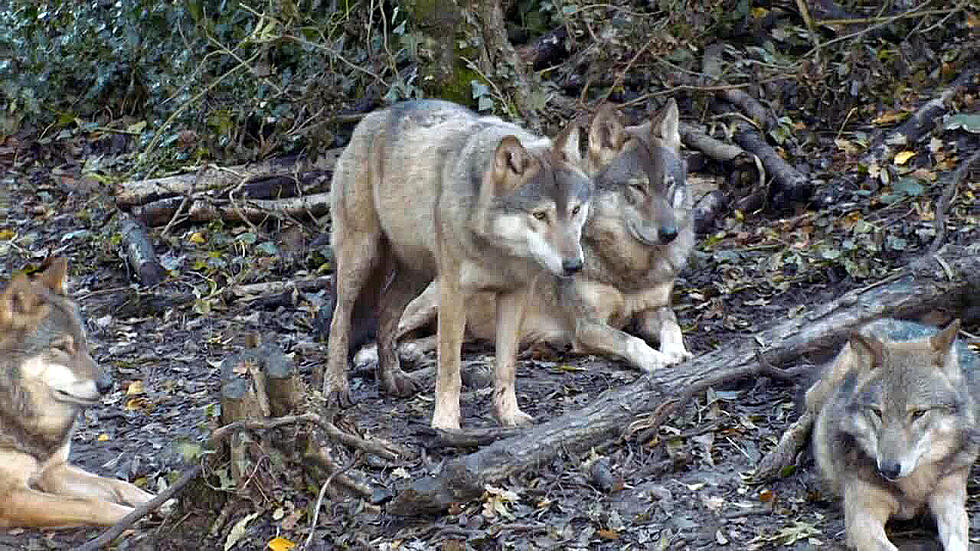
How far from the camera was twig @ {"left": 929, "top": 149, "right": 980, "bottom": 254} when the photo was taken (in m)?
7.80

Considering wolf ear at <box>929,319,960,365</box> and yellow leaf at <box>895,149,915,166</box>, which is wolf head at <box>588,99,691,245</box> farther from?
wolf ear at <box>929,319,960,365</box>

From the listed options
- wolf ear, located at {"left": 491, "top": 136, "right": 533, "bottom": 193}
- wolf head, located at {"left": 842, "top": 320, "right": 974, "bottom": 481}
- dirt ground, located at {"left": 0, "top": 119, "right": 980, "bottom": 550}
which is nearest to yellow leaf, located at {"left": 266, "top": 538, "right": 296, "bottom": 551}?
dirt ground, located at {"left": 0, "top": 119, "right": 980, "bottom": 550}

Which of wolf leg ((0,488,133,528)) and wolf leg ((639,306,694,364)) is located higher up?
wolf leg ((0,488,133,528))

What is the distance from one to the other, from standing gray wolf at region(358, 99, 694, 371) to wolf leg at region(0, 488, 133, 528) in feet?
7.33

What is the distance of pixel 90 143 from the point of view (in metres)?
12.9

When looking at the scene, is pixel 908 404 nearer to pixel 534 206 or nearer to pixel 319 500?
pixel 534 206

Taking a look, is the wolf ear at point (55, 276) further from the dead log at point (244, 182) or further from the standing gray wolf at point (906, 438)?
the dead log at point (244, 182)

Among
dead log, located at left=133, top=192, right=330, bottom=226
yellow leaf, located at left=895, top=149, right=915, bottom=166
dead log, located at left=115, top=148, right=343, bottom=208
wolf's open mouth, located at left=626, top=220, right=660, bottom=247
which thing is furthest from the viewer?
dead log, located at left=115, top=148, right=343, bottom=208

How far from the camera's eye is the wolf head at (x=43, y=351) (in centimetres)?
615

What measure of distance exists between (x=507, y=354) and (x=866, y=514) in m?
2.29

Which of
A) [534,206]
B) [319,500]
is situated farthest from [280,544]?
[534,206]

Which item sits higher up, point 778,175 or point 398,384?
point 778,175

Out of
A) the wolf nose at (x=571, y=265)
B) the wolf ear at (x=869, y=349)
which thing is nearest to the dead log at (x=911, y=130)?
the wolf nose at (x=571, y=265)

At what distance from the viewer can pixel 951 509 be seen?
197 inches
